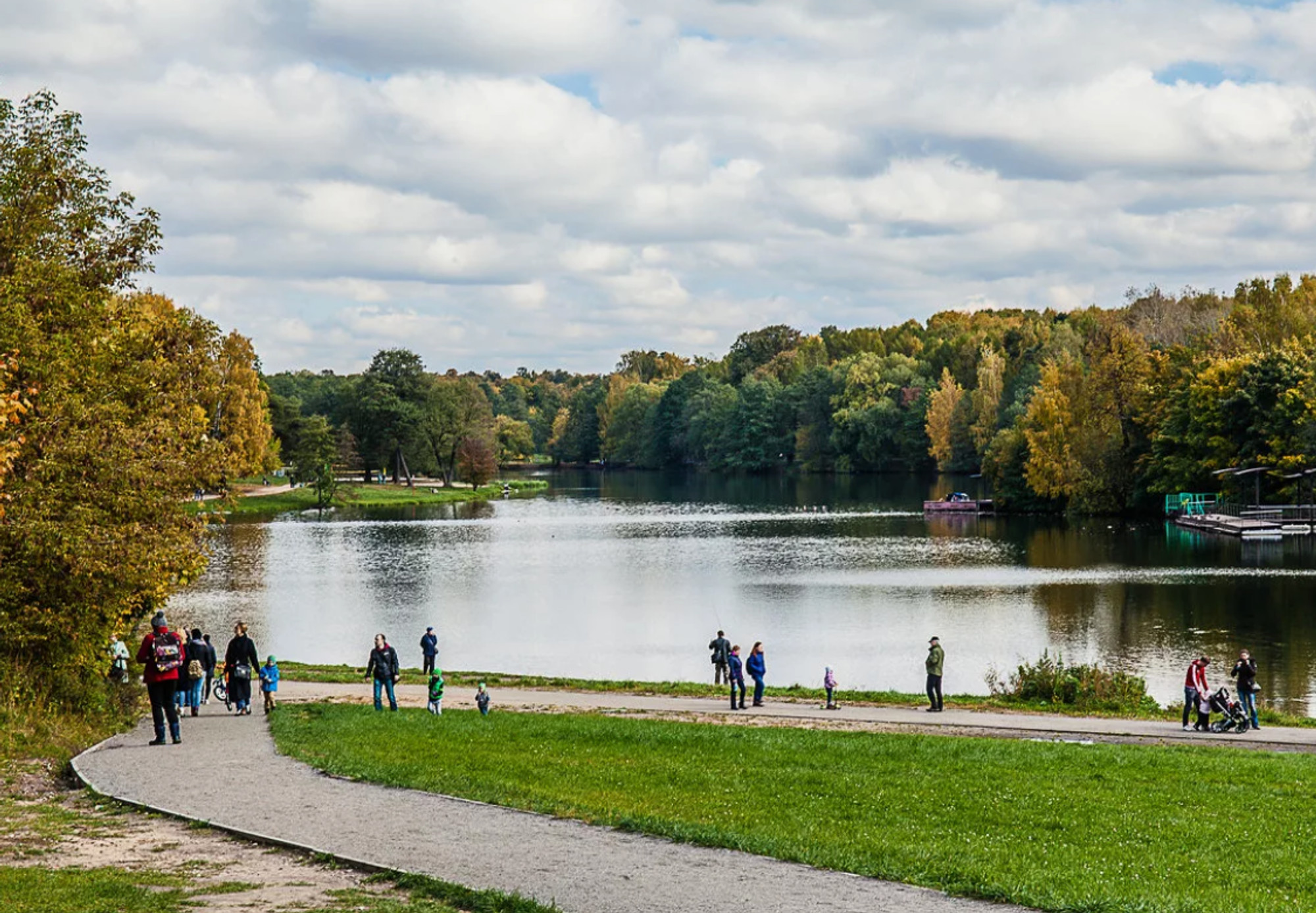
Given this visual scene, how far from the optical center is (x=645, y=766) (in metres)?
18.2

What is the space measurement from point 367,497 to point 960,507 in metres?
52.7

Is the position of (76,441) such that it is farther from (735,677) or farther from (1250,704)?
(1250,704)

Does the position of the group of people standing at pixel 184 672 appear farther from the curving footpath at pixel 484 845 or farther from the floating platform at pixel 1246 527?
the floating platform at pixel 1246 527

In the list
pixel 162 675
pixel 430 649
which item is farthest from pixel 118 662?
pixel 162 675

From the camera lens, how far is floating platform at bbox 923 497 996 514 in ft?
323

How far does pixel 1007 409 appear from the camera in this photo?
122062 mm

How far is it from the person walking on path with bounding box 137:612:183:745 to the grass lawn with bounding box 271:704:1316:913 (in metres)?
1.77

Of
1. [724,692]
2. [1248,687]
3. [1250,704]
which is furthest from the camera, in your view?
[724,692]

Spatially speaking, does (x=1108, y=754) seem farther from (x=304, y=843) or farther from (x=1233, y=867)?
(x=304, y=843)

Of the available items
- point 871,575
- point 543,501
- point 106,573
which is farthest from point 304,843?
point 543,501

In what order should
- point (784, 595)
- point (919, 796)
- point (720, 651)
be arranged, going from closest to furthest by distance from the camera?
point (919, 796)
point (720, 651)
point (784, 595)

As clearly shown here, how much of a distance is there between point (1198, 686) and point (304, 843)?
60.4ft

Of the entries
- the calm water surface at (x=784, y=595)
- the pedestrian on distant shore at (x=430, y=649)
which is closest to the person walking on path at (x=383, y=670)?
→ the pedestrian on distant shore at (x=430, y=649)

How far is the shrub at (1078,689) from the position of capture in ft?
93.7
